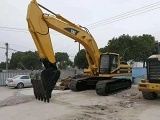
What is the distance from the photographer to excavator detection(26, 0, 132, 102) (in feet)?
41.2

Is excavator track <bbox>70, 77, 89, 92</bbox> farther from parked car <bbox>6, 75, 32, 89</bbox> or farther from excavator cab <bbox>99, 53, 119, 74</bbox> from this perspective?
parked car <bbox>6, 75, 32, 89</bbox>

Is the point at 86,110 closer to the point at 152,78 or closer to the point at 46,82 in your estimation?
the point at 46,82

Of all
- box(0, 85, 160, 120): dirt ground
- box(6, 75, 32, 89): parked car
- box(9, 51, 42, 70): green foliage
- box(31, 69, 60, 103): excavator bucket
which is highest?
box(9, 51, 42, 70): green foliage

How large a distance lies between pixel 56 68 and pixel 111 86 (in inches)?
171

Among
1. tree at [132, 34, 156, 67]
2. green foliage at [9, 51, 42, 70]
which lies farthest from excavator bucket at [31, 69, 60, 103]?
green foliage at [9, 51, 42, 70]

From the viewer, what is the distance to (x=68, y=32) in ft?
49.2

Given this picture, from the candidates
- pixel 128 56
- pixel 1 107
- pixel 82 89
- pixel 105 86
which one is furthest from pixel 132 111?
pixel 128 56

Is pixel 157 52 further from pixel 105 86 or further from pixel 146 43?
pixel 146 43

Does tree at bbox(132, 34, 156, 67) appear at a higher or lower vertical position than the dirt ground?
higher

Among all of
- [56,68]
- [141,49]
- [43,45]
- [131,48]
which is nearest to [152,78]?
[56,68]

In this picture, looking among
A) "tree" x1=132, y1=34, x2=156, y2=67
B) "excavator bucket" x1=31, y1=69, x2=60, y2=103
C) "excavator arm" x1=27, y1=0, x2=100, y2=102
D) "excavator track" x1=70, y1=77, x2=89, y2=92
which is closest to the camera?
"excavator bucket" x1=31, y1=69, x2=60, y2=103

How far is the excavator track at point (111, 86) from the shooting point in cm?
1468

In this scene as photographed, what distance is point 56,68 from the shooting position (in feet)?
42.4

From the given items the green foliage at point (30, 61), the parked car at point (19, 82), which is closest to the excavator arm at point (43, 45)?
the parked car at point (19, 82)
